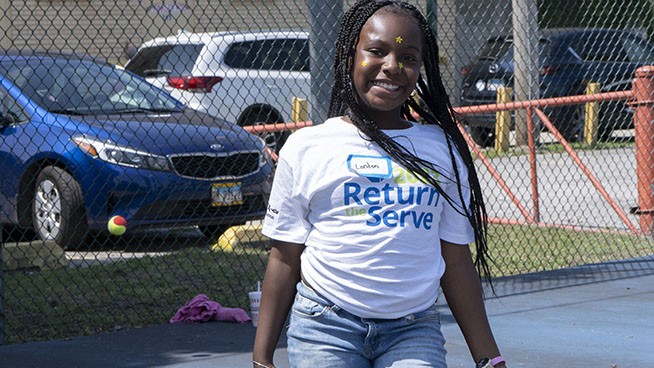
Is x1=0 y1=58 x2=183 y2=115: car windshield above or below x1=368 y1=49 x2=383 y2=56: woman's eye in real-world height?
above

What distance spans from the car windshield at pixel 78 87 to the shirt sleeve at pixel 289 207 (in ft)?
18.8

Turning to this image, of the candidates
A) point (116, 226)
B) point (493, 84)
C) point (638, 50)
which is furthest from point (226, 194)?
point (638, 50)

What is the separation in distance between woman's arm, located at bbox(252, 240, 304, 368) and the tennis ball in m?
4.78

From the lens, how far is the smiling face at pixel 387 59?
302 cm

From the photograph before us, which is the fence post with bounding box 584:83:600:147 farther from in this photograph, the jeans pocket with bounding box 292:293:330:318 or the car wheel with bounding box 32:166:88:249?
the jeans pocket with bounding box 292:293:330:318

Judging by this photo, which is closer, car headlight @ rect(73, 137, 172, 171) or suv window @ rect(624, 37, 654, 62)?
car headlight @ rect(73, 137, 172, 171)

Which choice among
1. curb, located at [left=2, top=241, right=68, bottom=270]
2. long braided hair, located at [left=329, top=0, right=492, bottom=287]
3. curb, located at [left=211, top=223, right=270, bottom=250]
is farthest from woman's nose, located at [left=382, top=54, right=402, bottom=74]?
curb, located at [left=211, top=223, right=270, bottom=250]

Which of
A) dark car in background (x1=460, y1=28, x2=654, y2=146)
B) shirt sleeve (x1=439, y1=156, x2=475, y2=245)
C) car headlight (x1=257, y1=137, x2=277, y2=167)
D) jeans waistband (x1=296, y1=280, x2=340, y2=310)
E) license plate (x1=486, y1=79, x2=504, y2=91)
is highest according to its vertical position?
dark car in background (x1=460, y1=28, x2=654, y2=146)

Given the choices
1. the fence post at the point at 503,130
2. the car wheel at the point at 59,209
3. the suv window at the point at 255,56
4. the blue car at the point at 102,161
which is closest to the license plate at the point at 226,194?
the blue car at the point at 102,161

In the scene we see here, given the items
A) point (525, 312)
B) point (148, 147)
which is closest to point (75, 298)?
point (148, 147)

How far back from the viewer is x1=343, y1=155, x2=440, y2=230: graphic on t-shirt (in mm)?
2900

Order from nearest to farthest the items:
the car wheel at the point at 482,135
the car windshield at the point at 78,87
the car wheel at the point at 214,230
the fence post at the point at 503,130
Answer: the car windshield at the point at 78,87 → the car wheel at the point at 214,230 → the fence post at the point at 503,130 → the car wheel at the point at 482,135

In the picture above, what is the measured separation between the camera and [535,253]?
839 centimetres

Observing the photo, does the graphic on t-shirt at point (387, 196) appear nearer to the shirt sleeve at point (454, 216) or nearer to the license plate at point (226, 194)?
the shirt sleeve at point (454, 216)
